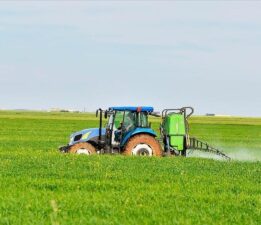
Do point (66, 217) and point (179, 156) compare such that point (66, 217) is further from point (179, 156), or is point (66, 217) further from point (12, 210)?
point (179, 156)

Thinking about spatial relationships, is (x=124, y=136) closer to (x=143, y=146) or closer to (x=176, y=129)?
(x=143, y=146)

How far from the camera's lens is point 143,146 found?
2339 cm

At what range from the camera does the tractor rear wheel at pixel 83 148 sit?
23.9 meters

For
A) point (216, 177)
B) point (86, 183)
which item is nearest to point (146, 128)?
point (216, 177)

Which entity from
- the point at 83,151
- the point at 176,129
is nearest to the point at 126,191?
the point at 83,151

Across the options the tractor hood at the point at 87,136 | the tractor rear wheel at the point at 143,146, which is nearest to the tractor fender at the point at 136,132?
the tractor rear wheel at the point at 143,146

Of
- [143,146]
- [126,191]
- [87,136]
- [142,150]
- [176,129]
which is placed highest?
[176,129]

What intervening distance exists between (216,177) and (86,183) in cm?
395

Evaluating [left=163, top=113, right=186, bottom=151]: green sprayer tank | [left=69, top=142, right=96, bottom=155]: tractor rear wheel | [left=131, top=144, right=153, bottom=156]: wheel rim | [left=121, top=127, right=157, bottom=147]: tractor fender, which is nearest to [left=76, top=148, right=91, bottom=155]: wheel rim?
[left=69, top=142, right=96, bottom=155]: tractor rear wheel

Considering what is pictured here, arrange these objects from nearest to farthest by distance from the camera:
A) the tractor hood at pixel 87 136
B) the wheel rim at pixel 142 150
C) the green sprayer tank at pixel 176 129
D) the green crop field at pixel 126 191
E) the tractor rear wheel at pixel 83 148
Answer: the green crop field at pixel 126 191
the wheel rim at pixel 142 150
the tractor rear wheel at pixel 83 148
the tractor hood at pixel 87 136
the green sprayer tank at pixel 176 129

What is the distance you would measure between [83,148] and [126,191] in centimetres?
969

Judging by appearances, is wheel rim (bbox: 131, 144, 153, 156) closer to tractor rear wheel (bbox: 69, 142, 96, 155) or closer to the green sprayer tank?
the green sprayer tank

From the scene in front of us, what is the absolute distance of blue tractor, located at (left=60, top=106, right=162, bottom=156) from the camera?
23.3m

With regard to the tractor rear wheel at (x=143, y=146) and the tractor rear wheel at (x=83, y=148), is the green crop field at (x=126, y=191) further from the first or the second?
the tractor rear wheel at (x=83, y=148)
